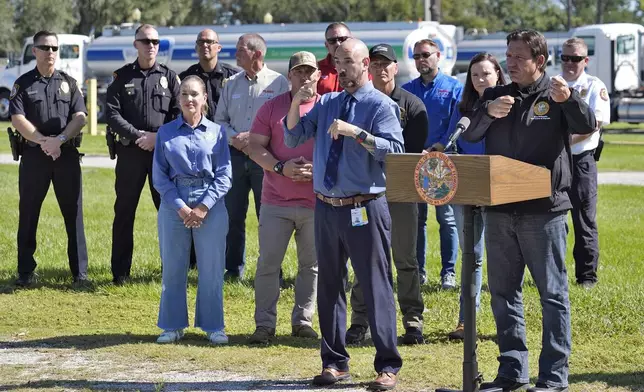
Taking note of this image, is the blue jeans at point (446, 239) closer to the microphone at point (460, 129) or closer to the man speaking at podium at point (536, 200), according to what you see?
the man speaking at podium at point (536, 200)

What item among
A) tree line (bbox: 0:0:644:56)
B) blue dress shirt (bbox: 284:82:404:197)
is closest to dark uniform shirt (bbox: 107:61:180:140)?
blue dress shirt (bbox: 284:82:404:197)

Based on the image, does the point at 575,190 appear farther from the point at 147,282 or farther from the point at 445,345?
the point at 147,282

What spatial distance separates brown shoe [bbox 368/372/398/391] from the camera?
6891 millimetres

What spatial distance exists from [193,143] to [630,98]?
2940 centimetres

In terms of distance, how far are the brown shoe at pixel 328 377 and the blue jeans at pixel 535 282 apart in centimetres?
99

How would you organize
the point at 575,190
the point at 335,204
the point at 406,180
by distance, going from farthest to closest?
1. the point at 575,190
2. the point at 335,204
3. the point at 406,180

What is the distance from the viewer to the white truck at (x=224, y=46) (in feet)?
120

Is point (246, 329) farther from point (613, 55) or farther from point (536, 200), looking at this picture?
point (613, 55)

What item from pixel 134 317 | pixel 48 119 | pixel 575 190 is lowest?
pixel 134 317

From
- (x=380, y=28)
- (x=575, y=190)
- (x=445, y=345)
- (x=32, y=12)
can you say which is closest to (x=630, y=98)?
(x=380, y=28)

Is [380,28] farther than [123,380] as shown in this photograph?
Yes

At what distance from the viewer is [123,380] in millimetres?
7320

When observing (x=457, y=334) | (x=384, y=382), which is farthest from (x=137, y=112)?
(x=384, y=382)

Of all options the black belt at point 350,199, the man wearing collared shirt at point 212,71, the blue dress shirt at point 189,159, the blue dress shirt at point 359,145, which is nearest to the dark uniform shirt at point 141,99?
the man wearing collared shirt at point 212,71
